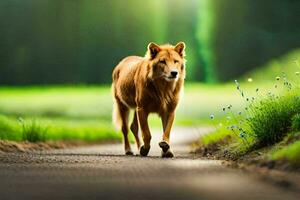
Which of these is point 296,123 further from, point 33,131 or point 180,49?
point 33,131

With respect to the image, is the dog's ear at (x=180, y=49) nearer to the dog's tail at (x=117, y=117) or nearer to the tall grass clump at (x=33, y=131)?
the dog's tail at (x=117, y=117)

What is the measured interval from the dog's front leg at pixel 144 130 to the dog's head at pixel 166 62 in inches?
23.9

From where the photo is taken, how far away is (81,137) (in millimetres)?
19516

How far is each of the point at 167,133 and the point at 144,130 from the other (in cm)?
40

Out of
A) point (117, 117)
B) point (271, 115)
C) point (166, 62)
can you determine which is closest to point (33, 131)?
point (117, 117)

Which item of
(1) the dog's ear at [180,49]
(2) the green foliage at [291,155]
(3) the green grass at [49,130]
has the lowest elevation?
(2) the green foliage at [291,155]

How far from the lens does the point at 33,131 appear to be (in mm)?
15945

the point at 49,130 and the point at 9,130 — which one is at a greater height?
the point at 49,130

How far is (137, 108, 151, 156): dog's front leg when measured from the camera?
12438 millimetres

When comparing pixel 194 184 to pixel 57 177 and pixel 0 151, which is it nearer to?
pixel 57 177

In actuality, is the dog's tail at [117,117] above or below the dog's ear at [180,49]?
below

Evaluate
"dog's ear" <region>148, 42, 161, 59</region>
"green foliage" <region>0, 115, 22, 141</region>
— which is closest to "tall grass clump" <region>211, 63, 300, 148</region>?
"dog's ear" <region>148, 42, 161, 59</region>

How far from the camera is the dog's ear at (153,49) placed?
41.4 feet

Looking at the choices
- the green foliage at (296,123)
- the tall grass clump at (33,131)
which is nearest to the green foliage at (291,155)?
the green foliage at (296,123)
